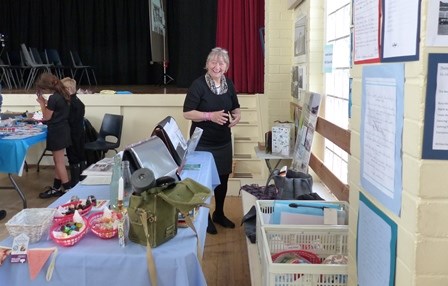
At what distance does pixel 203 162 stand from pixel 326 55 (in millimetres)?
1274

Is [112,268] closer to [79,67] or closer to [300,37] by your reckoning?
[300,37]

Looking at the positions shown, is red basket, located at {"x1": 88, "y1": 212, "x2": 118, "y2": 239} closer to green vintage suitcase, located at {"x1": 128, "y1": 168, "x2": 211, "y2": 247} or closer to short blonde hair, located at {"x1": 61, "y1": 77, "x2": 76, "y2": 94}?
green vintage suitcase, located at {"x1": 128, "y1": 168, "x2": 211, "y2": 247}

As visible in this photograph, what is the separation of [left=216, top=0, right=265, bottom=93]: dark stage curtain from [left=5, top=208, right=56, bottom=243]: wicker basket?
16.8 feet

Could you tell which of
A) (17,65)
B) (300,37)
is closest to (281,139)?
(300,37)

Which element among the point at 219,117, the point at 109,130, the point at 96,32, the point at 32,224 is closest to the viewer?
the point at 32,224

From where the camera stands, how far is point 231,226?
3.96 meters

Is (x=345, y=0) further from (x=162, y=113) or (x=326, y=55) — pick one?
(x=162, y=113)

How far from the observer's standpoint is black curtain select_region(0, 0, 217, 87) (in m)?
10.7

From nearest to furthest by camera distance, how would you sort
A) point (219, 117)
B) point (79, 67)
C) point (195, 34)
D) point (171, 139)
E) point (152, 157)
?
1. point (152, 157)
2. point (171, 139)
3. point (219, 117)
4. point (195, 34)
5. point (79, 67)

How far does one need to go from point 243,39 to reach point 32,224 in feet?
17.6

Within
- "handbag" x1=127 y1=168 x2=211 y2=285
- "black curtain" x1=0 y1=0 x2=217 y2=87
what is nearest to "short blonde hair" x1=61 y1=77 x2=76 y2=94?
"handbag" x1=127 y1=168 x2=211 y2=285

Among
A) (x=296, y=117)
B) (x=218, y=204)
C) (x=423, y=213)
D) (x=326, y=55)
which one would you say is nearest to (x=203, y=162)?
(x=218, y=204)

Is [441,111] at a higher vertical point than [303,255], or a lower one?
higher

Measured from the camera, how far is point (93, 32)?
10.9m
